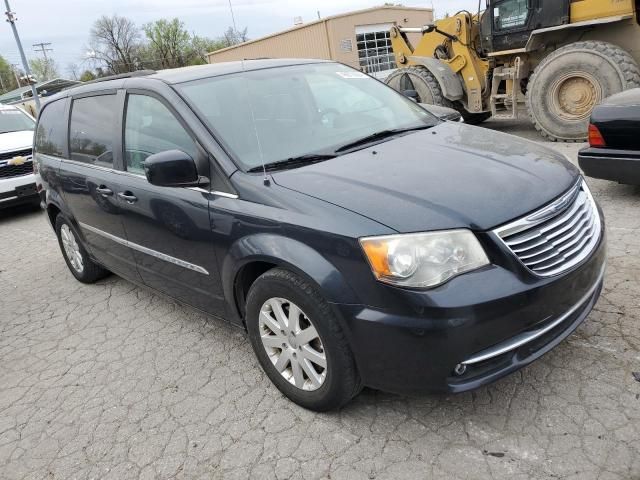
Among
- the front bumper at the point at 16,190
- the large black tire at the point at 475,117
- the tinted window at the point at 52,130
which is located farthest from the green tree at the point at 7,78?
the tinted window at the point at 52,130

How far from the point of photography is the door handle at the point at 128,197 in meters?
3.46

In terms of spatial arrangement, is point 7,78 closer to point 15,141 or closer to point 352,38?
point 352,38

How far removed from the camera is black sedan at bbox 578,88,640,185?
4.47 metres

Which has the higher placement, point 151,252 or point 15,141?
point 15,141

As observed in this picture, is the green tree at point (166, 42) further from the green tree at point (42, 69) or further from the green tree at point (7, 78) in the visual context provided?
the green tree at point (7, 78)

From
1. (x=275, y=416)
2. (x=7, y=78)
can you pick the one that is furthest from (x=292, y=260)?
(x=7, y=78)

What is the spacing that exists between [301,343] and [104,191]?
81.8 inches

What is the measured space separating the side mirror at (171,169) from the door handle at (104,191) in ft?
3.41

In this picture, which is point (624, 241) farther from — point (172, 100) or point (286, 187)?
point (172, 100)

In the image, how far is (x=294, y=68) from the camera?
12.2 feet

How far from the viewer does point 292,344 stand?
2.67 m

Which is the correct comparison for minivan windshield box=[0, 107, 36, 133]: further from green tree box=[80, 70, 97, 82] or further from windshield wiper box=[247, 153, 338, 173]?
green tree box=[80, 70, 97, 82]

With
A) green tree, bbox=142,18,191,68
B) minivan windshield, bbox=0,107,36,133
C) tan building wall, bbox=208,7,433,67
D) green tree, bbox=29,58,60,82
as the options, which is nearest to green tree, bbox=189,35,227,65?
green tree, bbox=142,18,191,68

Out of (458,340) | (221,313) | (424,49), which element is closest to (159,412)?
(221,313)
